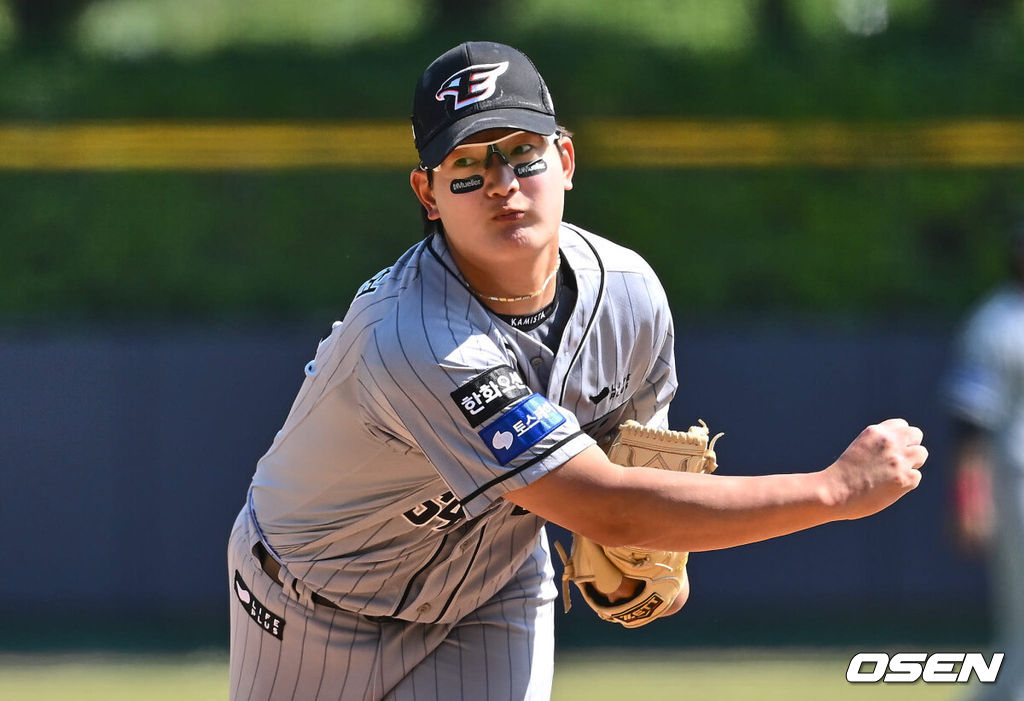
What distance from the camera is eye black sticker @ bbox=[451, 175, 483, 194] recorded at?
8.69 ft

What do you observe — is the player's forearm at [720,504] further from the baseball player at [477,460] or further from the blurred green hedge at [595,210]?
the blurred green hedge at [595,210]

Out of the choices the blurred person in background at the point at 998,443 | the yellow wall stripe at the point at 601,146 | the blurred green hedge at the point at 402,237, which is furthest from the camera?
the yellow wall stripe at the point at 601,146

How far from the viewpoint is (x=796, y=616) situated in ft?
24.9

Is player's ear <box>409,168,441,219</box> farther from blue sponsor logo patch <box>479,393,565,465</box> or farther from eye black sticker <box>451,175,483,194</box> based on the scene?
blue sponsor logo patch <box>479,393,565,465</box>

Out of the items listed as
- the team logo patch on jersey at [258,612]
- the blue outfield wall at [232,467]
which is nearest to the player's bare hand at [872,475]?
the team logo patch on jersey at [258,612]

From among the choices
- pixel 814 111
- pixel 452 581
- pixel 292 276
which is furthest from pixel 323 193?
pixel 452 581

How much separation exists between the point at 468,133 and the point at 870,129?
6014mm

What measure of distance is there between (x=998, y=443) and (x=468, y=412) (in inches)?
132

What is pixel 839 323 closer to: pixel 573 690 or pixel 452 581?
pixel 573 690

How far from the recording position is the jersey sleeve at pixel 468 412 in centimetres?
251

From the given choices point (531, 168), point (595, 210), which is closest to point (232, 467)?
point (595, 210)

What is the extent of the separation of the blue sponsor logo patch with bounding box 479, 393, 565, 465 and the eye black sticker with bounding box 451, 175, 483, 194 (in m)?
0.40

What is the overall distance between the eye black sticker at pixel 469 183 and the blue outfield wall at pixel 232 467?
16.1ft

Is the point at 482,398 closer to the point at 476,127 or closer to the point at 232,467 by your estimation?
the point at 476,127
